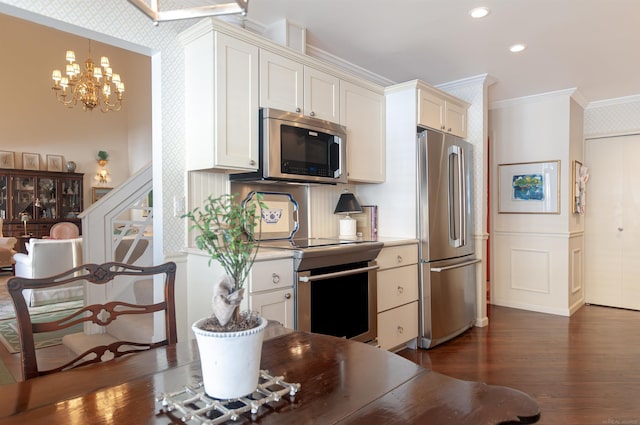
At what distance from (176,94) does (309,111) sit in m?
0.89

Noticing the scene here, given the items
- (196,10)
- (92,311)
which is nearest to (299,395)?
(92,311)

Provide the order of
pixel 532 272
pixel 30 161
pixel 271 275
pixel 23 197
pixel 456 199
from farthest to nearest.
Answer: pixel 30 161 < pixel 23 197 < pixel 532 272 < pixel 456 199 < pixel 271 275

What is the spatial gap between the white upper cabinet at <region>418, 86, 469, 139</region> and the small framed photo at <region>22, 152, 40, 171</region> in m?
8.00

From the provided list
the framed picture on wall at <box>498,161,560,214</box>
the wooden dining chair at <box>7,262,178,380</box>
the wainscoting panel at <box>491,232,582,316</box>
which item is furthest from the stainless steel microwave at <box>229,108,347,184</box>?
the wainscoting panel at <box>491,232,582,316</box>

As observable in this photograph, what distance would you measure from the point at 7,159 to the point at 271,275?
803cm

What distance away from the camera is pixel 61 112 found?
853 cm

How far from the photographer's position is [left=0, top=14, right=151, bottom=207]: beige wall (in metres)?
7.93

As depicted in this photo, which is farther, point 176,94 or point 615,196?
point 615,196

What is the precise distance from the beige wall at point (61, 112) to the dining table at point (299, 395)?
8.19 metres

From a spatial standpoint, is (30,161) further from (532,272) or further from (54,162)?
(532,272)

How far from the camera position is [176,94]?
249 cm

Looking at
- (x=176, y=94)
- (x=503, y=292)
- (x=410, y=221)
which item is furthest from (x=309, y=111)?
(x=503, y=292)

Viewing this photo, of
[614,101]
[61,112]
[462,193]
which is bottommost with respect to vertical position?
[462,193]

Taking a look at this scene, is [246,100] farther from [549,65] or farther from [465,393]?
[549,65]
